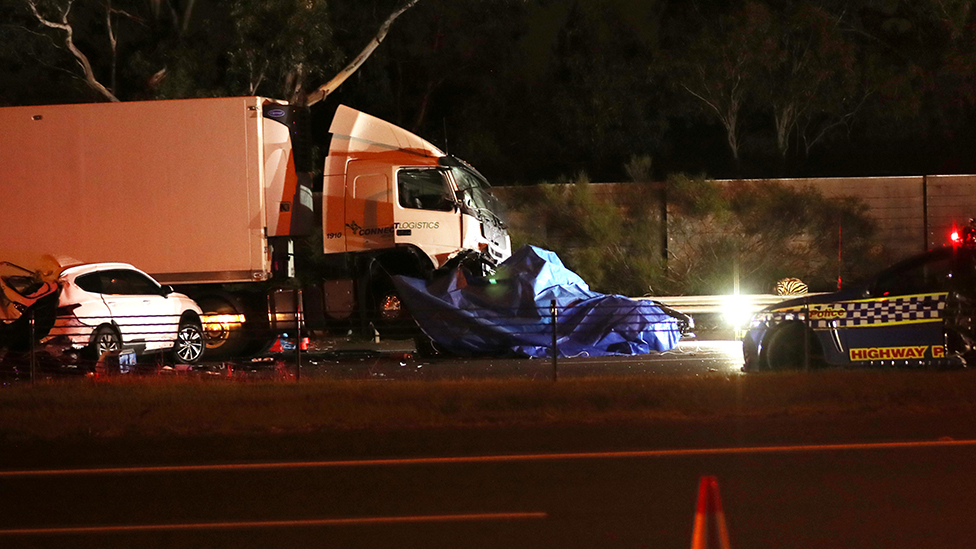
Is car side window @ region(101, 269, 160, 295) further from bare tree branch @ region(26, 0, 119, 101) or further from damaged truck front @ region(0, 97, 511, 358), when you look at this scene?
bare tree branch @ region(26, 0, 119, 101)

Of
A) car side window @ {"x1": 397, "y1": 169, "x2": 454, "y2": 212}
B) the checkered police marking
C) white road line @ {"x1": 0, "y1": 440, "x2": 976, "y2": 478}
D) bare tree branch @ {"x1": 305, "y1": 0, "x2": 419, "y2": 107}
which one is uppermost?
bare tree branch @ {"x1": 305, "y1": 0, "x2": 419, "y2": 107}

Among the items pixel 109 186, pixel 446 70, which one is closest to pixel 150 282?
pixel 109 186

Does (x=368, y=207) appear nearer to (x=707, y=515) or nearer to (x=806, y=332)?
(x=806, y=332)

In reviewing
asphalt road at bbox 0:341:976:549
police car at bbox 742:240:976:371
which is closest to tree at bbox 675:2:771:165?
police car at bbox 742:240:976:371

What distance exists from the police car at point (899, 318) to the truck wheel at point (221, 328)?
29.1 feet

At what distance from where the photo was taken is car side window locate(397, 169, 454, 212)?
667 inches

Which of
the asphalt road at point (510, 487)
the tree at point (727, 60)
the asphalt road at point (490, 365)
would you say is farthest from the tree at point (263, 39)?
the asphalt road at point (510, 487)

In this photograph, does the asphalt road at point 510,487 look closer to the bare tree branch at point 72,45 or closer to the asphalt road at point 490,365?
the asphalt road at point 490,365

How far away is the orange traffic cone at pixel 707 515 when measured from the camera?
5.82m

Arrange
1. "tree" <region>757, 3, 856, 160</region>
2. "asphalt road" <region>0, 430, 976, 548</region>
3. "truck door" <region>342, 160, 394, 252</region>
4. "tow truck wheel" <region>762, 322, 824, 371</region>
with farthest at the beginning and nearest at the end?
"tree" <region>757, 3, 856, 160</region>, "truck door" <region>342, 160, 394, 252</region>, "tow truck wheel" <region>762, 322, 824, 371</region>, "asphalt road" <region>0, 430, 976, 548</region>

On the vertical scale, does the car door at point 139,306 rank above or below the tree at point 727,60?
below

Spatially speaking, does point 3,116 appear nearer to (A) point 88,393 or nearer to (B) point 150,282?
(B) point 150,282

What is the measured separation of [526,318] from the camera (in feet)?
50.3

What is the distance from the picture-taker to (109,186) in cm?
1691
